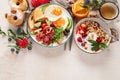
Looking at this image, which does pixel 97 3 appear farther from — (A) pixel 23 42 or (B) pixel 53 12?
(A) pixel 23 42

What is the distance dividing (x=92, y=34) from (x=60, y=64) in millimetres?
154

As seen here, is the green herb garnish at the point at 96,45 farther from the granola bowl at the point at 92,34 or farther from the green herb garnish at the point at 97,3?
the green herb garnish at the point at 97,3

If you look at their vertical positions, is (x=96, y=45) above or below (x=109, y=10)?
below

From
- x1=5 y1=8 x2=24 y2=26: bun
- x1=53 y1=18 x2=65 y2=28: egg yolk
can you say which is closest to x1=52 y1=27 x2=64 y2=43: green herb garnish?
x1=53 y1=18 x2=65 y2=28: egg yolk

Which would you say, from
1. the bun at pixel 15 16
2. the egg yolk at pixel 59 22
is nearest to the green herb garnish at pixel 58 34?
the egg yolk at pixel 59 22

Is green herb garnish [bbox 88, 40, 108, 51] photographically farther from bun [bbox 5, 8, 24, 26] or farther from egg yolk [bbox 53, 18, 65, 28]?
bun [bbox 5, 8, 24, 26]

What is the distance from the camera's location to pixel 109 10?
117cm

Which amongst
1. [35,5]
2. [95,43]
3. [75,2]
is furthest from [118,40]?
[35,5]

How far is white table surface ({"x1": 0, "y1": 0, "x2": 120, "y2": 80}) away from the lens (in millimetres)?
1153

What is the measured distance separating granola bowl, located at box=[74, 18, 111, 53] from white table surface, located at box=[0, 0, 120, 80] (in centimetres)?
3

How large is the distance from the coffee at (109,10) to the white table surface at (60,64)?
48 mm

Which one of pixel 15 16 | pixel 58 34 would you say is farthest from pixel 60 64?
pixel 15 16

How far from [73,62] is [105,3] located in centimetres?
24

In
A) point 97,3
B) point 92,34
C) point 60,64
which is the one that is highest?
point 97,3
